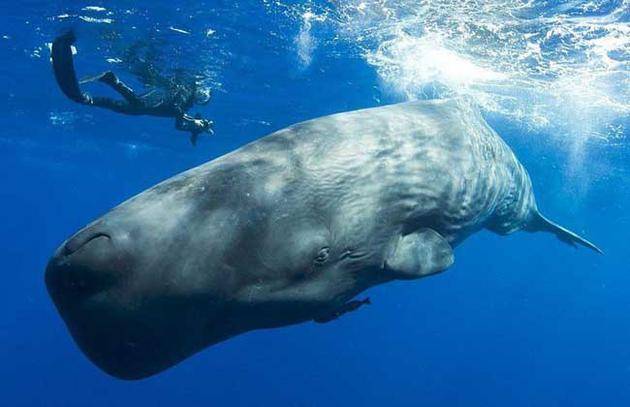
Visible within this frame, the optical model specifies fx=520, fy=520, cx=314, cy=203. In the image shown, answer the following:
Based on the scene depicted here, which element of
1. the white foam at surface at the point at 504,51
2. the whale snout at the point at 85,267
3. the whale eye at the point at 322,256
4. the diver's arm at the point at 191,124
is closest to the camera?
the whale snout at the point at 85,267

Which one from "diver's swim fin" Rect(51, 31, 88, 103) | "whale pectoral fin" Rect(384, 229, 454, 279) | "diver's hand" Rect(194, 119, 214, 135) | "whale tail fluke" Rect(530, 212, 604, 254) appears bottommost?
"whale tail fluke" Rect(530, 212, 604, 254)

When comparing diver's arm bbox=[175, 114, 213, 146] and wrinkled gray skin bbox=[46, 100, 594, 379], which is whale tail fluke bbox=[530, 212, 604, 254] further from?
diver's arm bbox=[175, 114, 213, 146]

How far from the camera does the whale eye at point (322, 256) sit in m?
4.41

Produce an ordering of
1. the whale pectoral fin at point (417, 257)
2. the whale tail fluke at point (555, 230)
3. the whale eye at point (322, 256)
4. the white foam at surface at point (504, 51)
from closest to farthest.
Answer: the whale eye at point (322, 256) < the whale pectoral fin at point (417, 257) < the whale tail fluke at point (555, 230) < the white foam at surface at point (504, 51)

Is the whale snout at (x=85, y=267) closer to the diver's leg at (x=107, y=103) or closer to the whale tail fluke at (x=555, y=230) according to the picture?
the diver's leg at (x=107, y=103)

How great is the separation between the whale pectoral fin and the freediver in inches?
244

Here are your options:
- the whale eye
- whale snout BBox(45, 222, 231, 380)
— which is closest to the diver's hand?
the whale eye

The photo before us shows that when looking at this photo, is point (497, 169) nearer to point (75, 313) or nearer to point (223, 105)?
point (75, 313)

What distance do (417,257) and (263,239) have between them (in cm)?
174

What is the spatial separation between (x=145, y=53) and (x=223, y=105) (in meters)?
7.55

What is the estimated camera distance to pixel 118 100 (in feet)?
30.5

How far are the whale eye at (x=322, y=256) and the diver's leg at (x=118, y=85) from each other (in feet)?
20.8

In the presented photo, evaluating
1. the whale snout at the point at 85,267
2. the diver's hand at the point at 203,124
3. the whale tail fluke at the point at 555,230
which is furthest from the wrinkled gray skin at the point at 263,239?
the whale tail fluke at the point at 555,230

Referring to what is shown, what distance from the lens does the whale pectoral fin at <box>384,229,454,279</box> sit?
4949 mm
